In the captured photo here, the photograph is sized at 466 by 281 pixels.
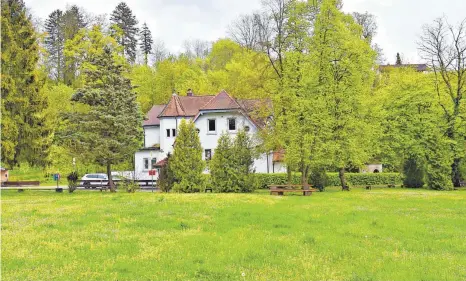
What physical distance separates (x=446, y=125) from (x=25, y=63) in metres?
34.3

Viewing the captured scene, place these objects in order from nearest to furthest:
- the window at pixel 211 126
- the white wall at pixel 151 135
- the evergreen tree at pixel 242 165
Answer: the evergreen tree at pixel 242 165, the window at pixel 211 126, the white wall at pixel 151 135

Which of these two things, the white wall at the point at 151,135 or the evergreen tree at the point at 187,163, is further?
the white wall at the point at 151,135

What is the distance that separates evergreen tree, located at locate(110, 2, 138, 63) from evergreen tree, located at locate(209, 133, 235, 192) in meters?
49.2

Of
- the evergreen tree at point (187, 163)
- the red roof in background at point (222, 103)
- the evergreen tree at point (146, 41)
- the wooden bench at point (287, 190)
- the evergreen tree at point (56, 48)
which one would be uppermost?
the evergreen tree at point (146, 41)

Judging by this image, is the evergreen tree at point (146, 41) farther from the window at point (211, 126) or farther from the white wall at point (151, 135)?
the window at point (211, 126)

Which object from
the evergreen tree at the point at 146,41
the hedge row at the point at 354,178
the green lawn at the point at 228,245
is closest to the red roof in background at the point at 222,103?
the hedge row at the point at 354,178

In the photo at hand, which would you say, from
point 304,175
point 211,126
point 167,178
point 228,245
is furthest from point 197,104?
point 228,245

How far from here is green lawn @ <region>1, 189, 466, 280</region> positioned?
295 inches

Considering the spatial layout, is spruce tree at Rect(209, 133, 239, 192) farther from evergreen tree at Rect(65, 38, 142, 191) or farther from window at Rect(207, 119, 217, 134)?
window at Rect(207, 119, 217, 134)

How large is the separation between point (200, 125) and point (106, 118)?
15841 mm

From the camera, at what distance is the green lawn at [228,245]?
295 inches

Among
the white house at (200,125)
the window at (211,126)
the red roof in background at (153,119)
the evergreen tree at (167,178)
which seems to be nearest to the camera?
the evergreen tree at (167,178)

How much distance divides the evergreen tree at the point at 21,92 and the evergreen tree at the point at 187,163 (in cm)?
936

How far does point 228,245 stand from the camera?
9445mm
